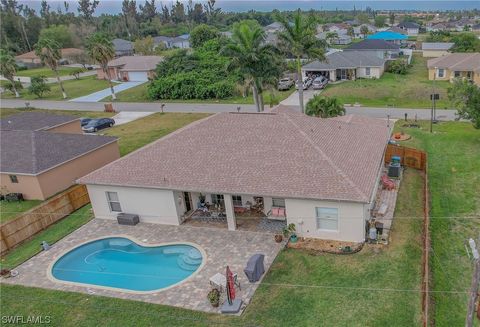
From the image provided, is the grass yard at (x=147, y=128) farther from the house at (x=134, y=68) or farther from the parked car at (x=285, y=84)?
the house at (x=134, y=68)

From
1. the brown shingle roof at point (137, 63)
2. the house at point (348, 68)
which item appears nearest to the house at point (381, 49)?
the house at point (348, 68)

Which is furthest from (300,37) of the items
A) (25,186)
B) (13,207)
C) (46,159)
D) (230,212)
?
(13,207)

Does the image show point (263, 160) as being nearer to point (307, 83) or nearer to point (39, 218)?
point (39, 218)

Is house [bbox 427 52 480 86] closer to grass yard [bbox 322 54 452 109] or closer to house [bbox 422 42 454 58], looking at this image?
grass yard [bbox 322 54 452 109]

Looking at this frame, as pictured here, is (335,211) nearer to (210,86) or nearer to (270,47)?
(270,47)

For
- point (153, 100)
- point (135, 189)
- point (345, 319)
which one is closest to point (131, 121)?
point (153, 100)

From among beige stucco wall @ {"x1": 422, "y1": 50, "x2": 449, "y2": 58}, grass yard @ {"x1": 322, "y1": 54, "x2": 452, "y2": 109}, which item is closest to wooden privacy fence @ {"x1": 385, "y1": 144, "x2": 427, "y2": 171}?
grass yard @ {"x1": 322, "y1": 54, "x2": 452, "y2": 109}
